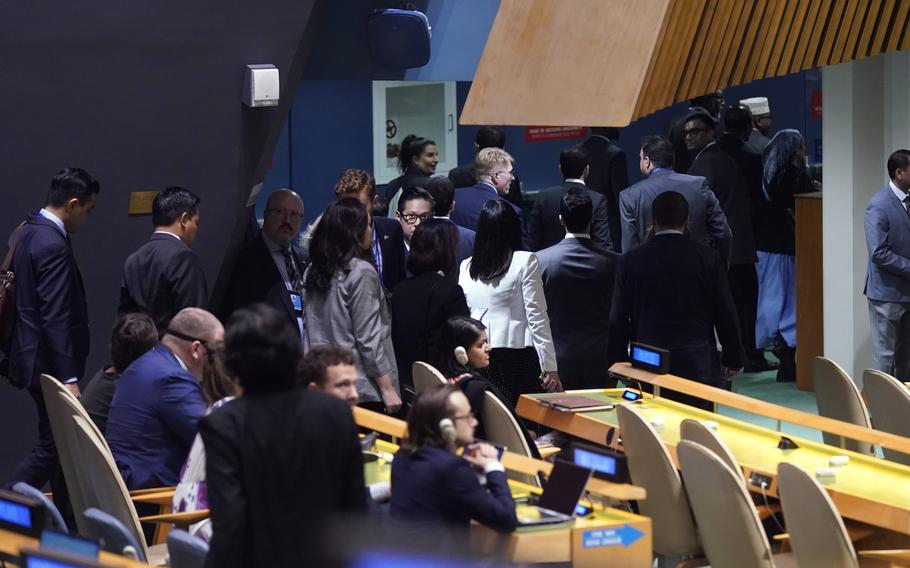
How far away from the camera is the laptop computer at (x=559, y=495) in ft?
14.8

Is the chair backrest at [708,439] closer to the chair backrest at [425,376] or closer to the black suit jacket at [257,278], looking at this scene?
the chair backrest at [425,376]

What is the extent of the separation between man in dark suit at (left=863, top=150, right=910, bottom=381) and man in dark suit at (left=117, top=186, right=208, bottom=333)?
3741 mm

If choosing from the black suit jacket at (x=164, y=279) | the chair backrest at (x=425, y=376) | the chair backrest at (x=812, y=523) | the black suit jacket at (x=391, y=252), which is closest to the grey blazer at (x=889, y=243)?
the black suit jacket at (x=391, y=252)

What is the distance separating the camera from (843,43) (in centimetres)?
624

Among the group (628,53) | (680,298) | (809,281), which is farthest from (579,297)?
(809,281)

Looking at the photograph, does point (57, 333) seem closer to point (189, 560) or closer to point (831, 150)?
point (189, 560)

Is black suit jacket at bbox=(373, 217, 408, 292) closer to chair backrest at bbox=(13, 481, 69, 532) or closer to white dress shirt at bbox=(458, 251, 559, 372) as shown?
white dress shirt at bbox=(458, 251, 559, 372)

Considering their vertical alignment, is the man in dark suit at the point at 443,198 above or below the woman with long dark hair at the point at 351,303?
above

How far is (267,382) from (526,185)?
9576 millimetres

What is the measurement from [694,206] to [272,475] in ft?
16.9

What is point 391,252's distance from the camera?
293 inches

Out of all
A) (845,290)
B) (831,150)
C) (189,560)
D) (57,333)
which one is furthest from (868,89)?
(189,560)

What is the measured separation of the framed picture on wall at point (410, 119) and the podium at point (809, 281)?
3.69 metres

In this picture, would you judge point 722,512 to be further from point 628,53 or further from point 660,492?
point 628,53
